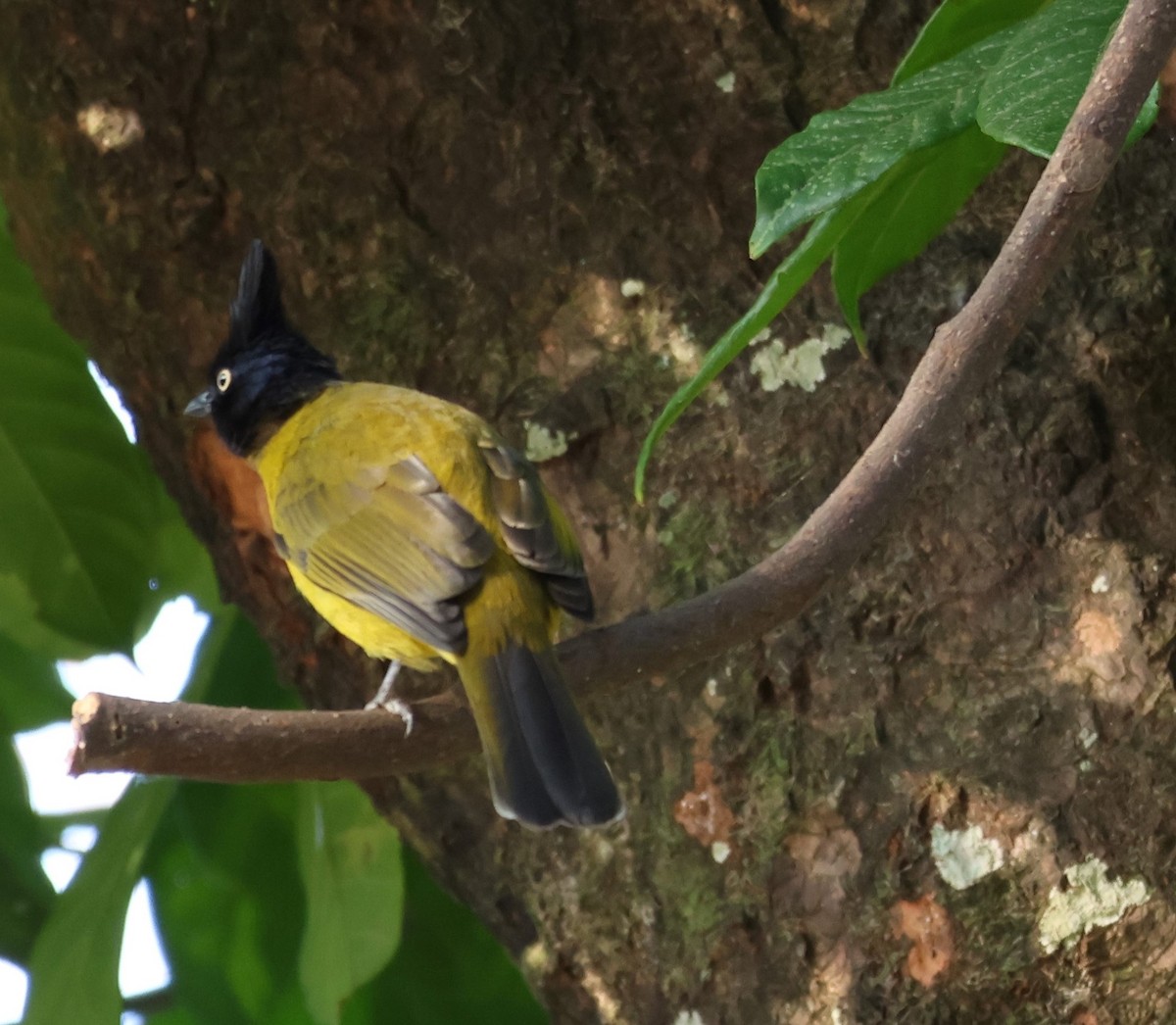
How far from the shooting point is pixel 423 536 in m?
2.16

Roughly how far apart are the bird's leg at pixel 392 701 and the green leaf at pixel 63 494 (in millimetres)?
662

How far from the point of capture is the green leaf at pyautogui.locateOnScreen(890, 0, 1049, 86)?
5.83 feet

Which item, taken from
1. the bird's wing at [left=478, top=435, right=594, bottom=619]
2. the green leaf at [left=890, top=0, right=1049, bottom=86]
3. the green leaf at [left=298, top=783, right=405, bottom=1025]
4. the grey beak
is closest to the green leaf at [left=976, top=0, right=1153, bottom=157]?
the green leaf at [left=890, top=0, right=1049, bottom=86]

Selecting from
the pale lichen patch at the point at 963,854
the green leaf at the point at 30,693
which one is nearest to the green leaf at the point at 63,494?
the green leaf at the point at 30,693

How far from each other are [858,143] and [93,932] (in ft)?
6.36

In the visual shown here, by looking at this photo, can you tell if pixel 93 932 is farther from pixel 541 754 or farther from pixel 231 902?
pixel 541 754

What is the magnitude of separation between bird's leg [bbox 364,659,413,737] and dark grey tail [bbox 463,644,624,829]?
0.12m

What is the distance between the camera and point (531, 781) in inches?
72.6

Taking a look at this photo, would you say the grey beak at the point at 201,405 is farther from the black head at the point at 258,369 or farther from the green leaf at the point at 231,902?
the green leaf at the point at 231,902

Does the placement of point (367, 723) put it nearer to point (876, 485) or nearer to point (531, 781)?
point (531, 781)

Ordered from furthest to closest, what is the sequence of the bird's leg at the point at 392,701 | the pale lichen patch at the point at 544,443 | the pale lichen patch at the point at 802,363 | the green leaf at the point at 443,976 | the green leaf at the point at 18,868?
the green leaf at the point at 18,868, the green leaf at the point at 443,976, the pale lichen patch at the point at 544,443, the pale lichen patch at the point at 802,363, the bird's leg at the point at 392,701

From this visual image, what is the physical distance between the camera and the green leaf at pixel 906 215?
6.09 ft

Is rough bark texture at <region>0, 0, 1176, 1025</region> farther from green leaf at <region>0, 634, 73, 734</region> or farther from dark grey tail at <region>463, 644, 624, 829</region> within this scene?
green leaf at <region>0, 634, 73, 734</region>

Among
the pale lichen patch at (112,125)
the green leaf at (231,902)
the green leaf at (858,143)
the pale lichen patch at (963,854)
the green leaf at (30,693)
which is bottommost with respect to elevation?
the green leaf at (231,902)
